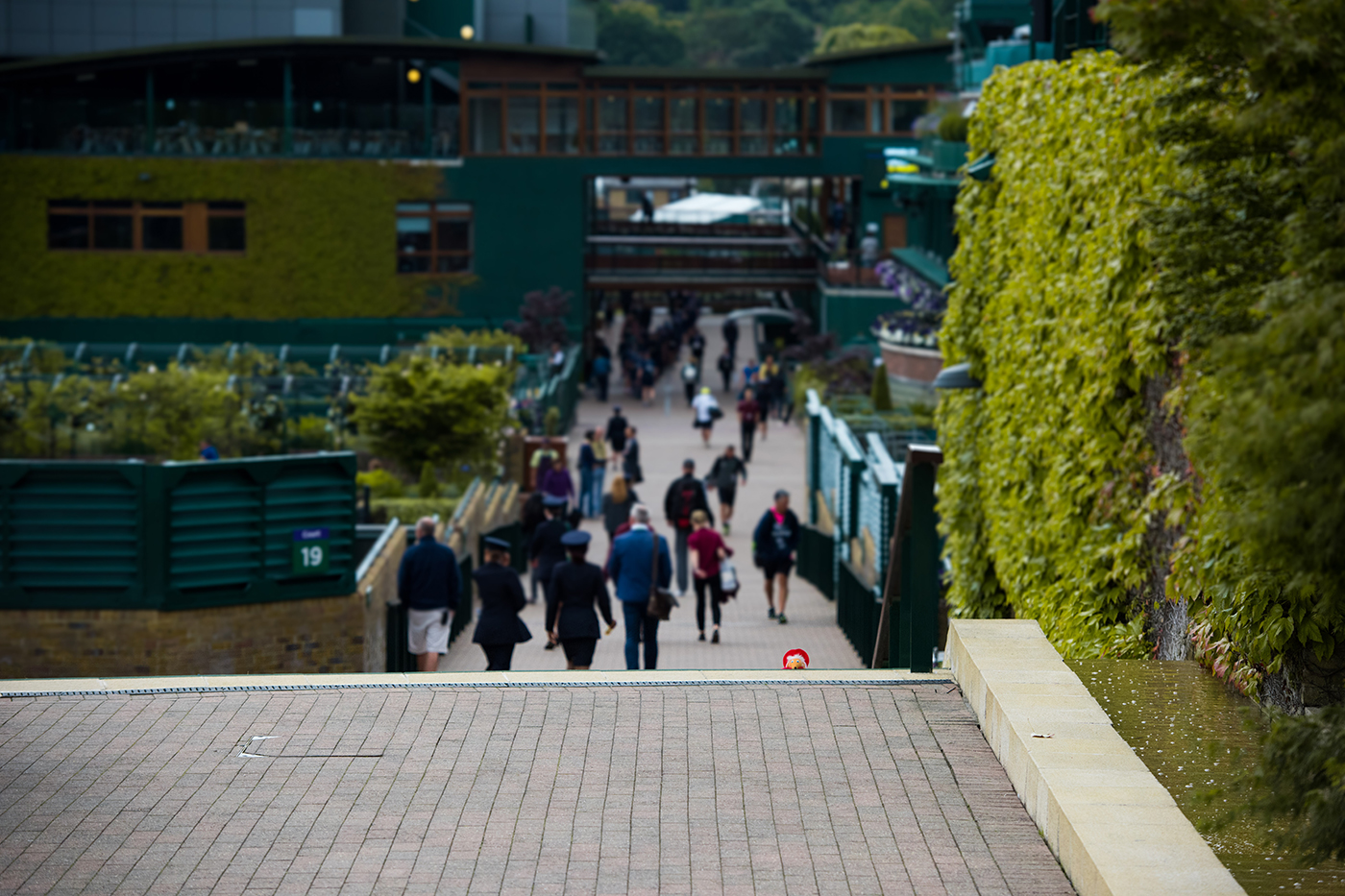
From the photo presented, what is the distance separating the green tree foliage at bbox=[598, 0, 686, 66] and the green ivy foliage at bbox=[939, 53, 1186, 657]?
96.8 metres

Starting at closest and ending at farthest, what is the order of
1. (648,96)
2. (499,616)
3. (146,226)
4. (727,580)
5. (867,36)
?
(499,616)
(727,580)
(146,226)
(648,96)
(867,36)

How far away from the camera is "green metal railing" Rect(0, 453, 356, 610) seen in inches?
497

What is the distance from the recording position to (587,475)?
87.1ft

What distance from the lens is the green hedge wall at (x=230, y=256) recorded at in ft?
154

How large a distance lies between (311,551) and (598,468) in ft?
44.2

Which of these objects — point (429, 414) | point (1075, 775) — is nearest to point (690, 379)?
point (429, 414)

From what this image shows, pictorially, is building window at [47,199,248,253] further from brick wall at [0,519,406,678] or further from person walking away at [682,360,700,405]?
brick wall at [0,519,406,678]

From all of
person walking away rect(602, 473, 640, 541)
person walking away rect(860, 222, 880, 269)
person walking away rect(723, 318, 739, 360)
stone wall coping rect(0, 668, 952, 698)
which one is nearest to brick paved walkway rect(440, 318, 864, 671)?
person walking away rect(602, 473, 640, 541)

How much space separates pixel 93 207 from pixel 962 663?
148 feet

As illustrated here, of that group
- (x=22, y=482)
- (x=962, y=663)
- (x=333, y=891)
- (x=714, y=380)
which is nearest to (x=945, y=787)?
(x=962, y=663)

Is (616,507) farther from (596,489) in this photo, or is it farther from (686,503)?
(596,489)

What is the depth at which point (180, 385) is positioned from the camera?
87.1 feet

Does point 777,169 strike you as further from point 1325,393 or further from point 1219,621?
point 1325,393

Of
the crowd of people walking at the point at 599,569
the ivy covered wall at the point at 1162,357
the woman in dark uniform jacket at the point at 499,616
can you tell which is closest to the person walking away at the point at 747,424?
the crowd of people walking at the point at 599,569
